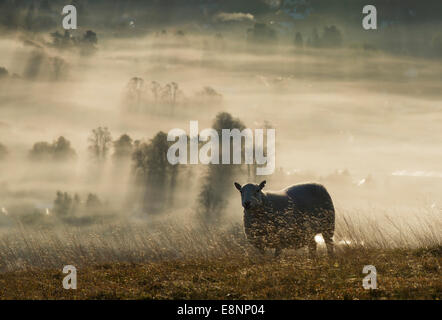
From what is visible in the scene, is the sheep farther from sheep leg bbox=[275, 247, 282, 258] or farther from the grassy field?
the grassy field

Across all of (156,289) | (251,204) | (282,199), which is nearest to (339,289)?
(156,289)

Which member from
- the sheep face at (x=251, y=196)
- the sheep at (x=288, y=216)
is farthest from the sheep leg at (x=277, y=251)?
the sheep face at (x=251, y=196)

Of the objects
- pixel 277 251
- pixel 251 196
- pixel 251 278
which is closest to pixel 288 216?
pixel 277 251

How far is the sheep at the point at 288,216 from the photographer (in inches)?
763

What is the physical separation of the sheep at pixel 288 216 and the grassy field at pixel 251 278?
168cm

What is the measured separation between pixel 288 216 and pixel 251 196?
6.20ft

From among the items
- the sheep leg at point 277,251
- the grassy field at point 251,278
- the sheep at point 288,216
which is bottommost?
the grassy field at point 251,278

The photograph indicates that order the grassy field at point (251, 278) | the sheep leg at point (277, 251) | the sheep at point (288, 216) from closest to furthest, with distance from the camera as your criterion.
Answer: the grassy field at point (251, 278) → the sheep leg at point (277, 251) → the sheep at point (288, 216)

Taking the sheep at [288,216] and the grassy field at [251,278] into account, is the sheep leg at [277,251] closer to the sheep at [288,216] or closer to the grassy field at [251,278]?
the sheep at [288,216]

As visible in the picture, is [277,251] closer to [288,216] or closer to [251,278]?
[288,216]

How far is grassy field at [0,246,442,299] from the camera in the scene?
13.1 metres

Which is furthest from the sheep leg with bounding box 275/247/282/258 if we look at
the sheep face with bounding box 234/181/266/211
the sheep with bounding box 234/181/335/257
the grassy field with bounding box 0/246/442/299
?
the sheep face with bounding box 234/181/266/211

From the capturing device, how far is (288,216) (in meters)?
20.4
